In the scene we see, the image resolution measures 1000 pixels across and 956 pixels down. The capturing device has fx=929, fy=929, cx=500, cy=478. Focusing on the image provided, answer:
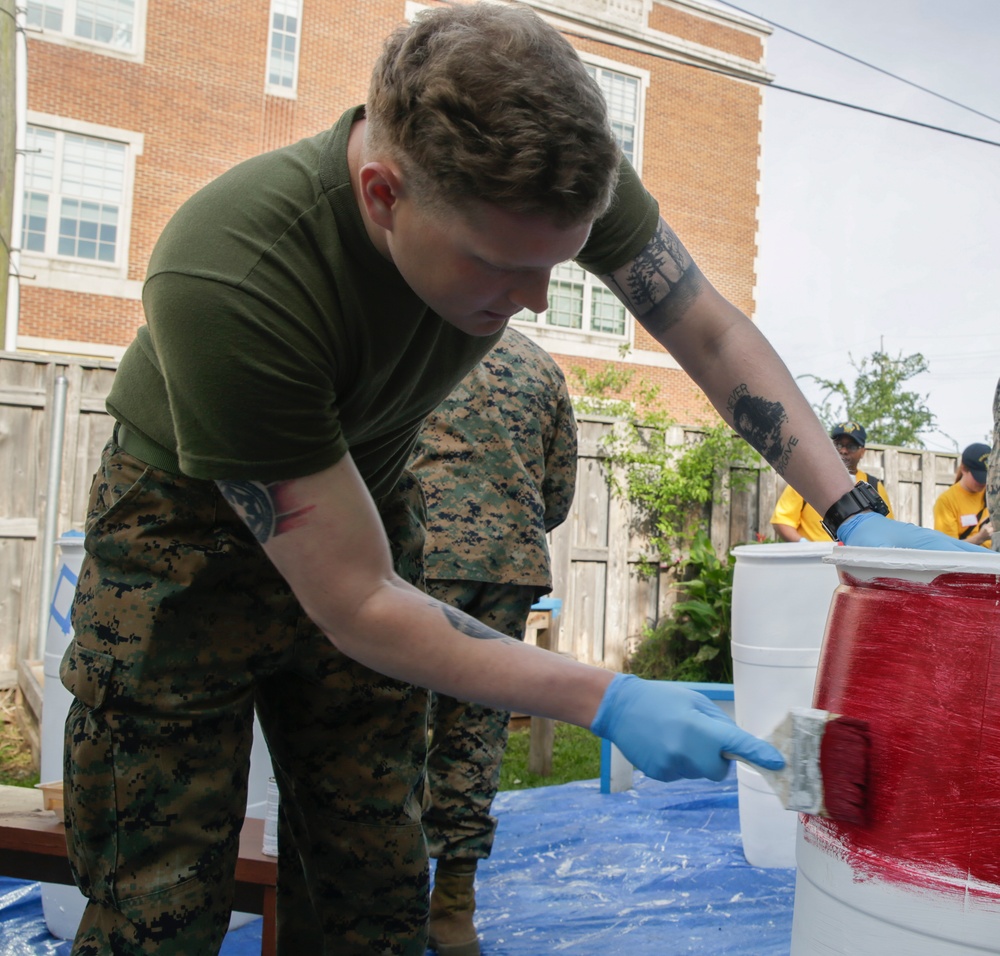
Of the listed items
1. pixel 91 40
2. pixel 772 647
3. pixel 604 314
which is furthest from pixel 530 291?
pixel 604 314

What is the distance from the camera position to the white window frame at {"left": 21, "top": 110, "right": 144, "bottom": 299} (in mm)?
12086

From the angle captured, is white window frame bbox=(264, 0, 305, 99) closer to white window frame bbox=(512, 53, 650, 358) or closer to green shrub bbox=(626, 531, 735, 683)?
white window frame bbox=(512, 53, 650, 358)

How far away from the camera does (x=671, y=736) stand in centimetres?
115

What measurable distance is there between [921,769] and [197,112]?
45.3 ft

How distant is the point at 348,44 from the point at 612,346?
602 centimetres

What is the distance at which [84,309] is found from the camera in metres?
12.3

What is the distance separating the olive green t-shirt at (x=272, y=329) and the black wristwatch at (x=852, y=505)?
729 mm

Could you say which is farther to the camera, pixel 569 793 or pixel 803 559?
pixel 569 793

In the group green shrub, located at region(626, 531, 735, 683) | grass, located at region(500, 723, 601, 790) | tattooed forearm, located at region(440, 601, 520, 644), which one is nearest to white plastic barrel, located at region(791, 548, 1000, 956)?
tattooed forearm, located at region(440, 601, 520, 644)

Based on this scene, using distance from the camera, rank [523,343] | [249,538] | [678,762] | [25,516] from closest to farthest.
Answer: [678,762] → [249,538] → [523,343] → [25,516]

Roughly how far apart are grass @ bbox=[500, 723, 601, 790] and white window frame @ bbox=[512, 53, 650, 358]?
29.2 ft

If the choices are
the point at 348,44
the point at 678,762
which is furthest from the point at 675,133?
the point at 678,762

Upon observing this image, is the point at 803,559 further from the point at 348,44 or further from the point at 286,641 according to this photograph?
the point at 348,44

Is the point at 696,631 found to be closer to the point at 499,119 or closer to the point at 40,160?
the point at 499,119
